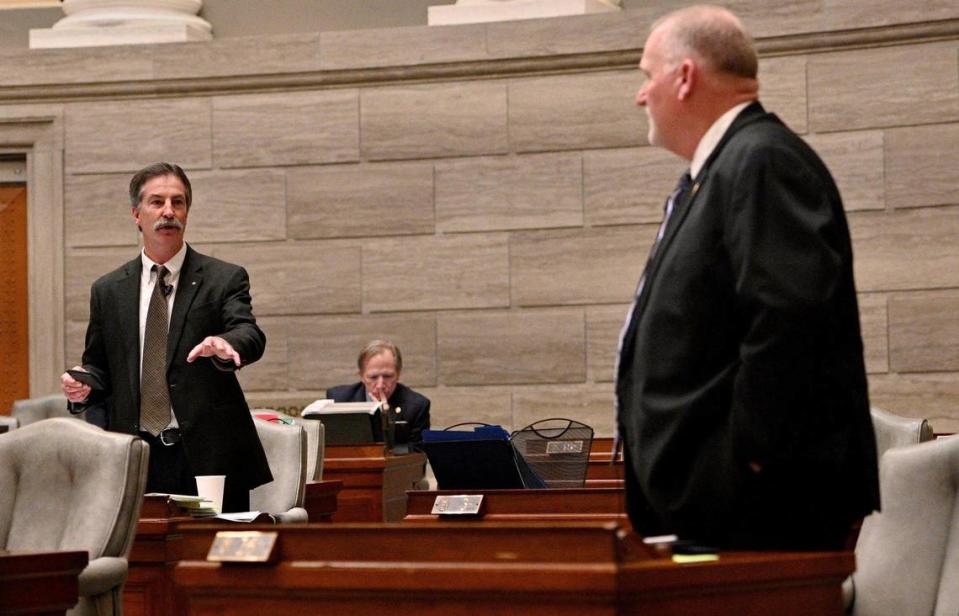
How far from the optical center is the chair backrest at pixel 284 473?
18.7 feet

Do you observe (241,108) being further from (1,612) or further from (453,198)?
(1,612)

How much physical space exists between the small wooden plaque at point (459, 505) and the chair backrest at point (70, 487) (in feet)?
2.84

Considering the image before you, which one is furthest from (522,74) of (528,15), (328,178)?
(328,178)

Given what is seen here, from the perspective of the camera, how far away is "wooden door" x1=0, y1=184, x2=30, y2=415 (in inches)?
396

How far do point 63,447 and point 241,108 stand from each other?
5772 millimetres

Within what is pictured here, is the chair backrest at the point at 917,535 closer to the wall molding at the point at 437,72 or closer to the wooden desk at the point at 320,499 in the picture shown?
the wooden desk at the point at 320,499

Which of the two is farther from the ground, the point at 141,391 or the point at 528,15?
the point at 528,15

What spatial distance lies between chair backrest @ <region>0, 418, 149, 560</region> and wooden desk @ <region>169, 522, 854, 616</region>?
1789 millimetres

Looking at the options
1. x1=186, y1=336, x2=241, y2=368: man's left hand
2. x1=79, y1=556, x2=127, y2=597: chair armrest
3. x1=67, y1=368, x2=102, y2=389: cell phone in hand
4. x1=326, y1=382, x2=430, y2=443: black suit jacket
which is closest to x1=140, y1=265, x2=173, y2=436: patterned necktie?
x1=67, y1=368, x2=102, y2=389: cell phone in hand

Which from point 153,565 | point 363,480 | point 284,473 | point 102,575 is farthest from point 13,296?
point 102,575

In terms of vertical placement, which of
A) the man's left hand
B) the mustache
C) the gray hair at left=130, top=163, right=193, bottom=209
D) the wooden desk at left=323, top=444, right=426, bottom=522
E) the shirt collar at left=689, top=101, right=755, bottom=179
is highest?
the gray hair at left=130, top=163, right=193, bottom=209

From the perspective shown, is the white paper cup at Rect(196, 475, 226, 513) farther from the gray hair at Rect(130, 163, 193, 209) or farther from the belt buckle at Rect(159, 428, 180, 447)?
the gray hair at Rect(130, 163, 193, 209)

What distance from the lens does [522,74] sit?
9430mm

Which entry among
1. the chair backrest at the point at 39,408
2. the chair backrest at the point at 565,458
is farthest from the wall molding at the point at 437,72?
the chair backrest at the point at 565,458
